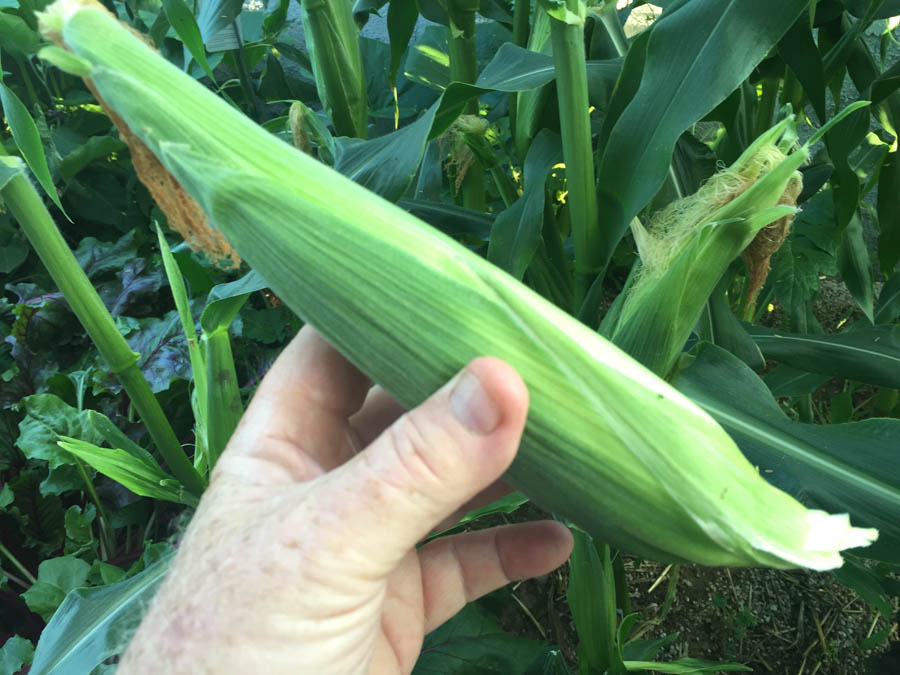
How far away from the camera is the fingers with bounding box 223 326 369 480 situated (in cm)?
52

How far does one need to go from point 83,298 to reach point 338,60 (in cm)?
45

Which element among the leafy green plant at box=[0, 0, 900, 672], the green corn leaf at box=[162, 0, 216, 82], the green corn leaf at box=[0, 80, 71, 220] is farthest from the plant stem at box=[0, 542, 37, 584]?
the green corn leaf at box=[162, 0, 216, 82]

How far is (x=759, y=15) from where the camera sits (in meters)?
0.57

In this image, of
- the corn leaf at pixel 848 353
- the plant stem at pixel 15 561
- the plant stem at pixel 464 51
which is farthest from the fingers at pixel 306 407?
the plant stem at pixel 15 561

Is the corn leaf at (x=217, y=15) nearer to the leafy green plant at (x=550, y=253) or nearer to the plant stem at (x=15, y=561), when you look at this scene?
the leafy green plant at (x=550, y=253)

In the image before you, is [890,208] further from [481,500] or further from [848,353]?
[481,500]

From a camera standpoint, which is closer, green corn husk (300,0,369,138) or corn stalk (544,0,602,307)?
corn stalk (544,0,602,307)

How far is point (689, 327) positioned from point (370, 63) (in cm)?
127

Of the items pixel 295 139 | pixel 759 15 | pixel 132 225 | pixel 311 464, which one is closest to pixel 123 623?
pixel 311 464

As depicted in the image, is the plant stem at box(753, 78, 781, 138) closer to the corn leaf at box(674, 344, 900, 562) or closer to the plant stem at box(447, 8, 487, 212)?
the plant stem at box(447, 8, 487, 212)

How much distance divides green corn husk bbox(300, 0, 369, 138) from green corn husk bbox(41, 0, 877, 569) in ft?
1.59

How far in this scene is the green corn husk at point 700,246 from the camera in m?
0.45

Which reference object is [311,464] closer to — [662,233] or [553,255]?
[662,233]

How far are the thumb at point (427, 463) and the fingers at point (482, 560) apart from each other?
33 centimetres
